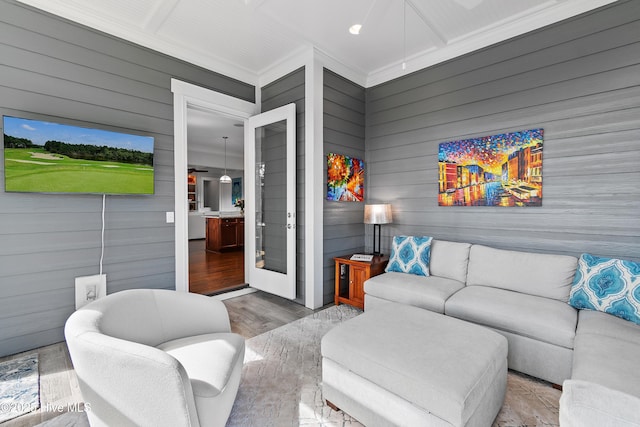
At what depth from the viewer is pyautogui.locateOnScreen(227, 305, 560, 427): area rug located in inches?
66.7

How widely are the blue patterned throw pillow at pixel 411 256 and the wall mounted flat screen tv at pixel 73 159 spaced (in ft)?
8.87

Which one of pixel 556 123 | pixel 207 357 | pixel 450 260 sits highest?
pixel 556 123

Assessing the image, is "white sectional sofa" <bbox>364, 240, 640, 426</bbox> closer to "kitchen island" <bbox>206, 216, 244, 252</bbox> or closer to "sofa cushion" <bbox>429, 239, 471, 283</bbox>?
"sofa cushion" <bbox>429, 239, 471, 283</bbox>

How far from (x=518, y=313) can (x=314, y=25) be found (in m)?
3.15

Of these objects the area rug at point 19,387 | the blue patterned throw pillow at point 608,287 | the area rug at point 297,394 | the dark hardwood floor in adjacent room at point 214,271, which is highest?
the blue patterned throw pillow at point 608,287

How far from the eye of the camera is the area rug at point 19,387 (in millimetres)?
1750

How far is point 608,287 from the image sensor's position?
6.98 feet

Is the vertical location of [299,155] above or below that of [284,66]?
below

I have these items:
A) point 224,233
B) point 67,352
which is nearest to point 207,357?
point 67,352

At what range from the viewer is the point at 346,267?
146 inches

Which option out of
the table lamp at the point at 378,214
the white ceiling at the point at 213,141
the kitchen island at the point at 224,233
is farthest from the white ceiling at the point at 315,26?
the kitchen island at the point at 224,233

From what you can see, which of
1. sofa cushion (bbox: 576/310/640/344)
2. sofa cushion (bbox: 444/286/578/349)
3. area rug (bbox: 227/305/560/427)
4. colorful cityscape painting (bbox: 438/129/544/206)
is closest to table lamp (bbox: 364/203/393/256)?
colorful cityscape painting (bbox: 438/129/544/206)

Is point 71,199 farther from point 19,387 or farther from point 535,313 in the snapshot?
point 535,313

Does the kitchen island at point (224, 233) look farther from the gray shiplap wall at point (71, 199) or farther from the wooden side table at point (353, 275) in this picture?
the wooden side table at point (353, 275)
